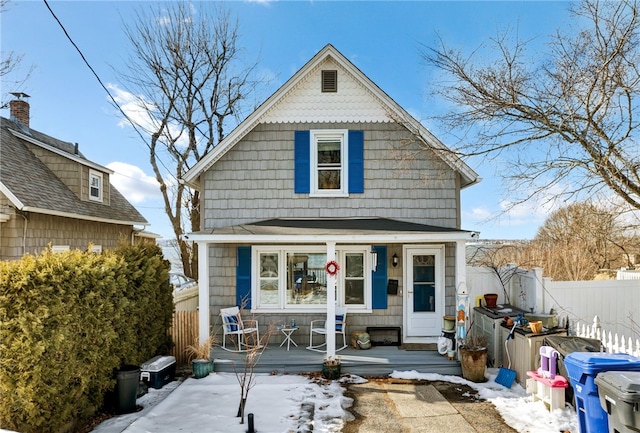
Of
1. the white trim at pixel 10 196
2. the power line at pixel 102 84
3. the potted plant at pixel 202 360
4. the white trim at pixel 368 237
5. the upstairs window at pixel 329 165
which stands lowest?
the potted plant at pixel 202 360

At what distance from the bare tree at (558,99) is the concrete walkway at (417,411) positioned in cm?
418

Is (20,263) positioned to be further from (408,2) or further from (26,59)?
(408,2)

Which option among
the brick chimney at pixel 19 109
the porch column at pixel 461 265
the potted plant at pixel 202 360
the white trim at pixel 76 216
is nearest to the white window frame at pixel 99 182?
the white trim at pixel 76 216

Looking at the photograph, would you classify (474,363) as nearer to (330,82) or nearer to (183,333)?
(183,333)

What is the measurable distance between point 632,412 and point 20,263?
6.70 metres

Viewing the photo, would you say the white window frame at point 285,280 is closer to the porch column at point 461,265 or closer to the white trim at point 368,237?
the white trim at point 368,237

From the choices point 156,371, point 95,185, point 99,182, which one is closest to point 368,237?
point 156,371

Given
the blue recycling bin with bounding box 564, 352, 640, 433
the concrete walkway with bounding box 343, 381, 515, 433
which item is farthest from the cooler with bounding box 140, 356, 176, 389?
the blue recycling bin with bounding box 564, 352, 640, 433

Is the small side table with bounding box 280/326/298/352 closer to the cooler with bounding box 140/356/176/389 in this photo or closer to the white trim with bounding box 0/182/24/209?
the cooler with bounding box 140/356/176/389

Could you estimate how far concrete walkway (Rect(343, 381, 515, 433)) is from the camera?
5.18m

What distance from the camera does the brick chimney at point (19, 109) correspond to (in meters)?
14.1

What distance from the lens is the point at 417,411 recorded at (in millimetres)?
5734

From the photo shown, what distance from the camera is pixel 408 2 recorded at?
9.15 meters

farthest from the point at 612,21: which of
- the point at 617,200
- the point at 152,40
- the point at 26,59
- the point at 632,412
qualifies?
the point at 152,40
